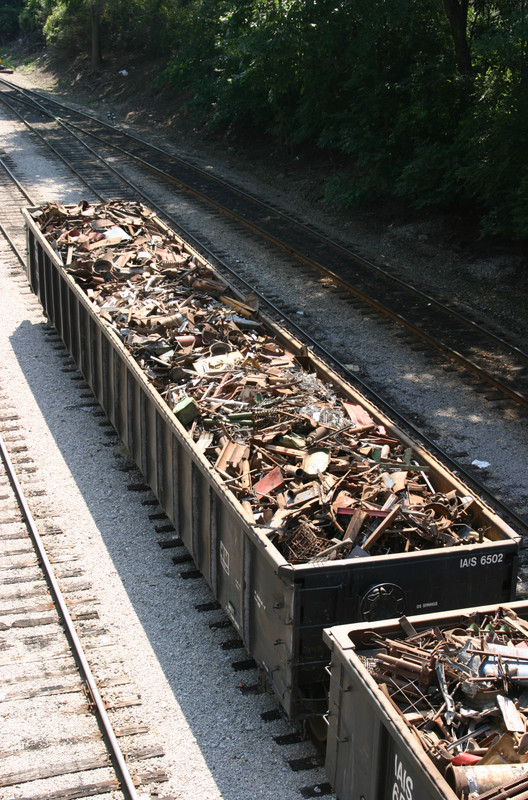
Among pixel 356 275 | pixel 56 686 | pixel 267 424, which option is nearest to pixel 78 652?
pixel 56 686

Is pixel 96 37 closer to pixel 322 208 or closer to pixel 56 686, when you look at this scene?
pixel 322 208

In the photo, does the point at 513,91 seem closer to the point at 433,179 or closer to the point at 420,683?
the point at 433,179

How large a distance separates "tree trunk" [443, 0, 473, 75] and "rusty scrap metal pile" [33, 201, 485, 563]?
10.2 meters

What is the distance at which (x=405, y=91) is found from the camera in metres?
21.9

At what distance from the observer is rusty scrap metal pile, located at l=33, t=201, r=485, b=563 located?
742cm

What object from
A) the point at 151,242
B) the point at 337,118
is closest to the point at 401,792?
the point at 151,242

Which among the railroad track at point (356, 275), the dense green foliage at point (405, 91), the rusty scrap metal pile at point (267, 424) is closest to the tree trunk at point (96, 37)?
the railroad track at point (356, 275)

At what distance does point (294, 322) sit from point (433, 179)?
6.63m

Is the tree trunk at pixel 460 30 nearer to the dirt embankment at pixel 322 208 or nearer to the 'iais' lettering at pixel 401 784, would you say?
the dirt embankment at pixel 322 208

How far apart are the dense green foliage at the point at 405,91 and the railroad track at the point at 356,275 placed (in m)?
2.27

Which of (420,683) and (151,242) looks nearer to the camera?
(420,683)

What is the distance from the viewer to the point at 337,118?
2398cm

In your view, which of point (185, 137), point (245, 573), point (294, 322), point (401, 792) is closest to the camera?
point (401, 792)

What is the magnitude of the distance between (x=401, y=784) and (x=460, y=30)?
748 inches
